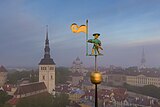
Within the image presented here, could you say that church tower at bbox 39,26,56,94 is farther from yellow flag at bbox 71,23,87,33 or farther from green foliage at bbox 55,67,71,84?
yellow flag at bbox 71,23,87,33

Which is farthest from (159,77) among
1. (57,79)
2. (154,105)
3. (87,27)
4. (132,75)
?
(87,27)

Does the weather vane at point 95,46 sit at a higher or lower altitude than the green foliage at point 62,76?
higher

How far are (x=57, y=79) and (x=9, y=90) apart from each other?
16.3m

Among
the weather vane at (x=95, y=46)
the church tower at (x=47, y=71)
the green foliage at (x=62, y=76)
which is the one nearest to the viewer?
the weather vane at (x=95, y=46)

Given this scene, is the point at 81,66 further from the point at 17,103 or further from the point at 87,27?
the point at 87,27

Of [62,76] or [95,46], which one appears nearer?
[95,46]

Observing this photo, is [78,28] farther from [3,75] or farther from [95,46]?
[3,75]

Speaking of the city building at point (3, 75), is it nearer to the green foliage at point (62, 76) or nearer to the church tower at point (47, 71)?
the green foliage at point (62, 76)

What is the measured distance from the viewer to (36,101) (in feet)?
77.0

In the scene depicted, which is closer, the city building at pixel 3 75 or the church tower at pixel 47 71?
the church tower at pixel 47 71

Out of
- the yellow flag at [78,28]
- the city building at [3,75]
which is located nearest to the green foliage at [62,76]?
the city building at [3,75]

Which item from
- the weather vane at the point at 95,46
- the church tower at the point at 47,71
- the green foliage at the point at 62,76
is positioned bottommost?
the green foliage at the point at 62,76

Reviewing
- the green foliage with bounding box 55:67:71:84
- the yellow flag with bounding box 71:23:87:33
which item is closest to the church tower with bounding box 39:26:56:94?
the green foliage with bounding box 55:67:71:84

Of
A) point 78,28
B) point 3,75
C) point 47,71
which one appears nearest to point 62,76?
point 3,75
